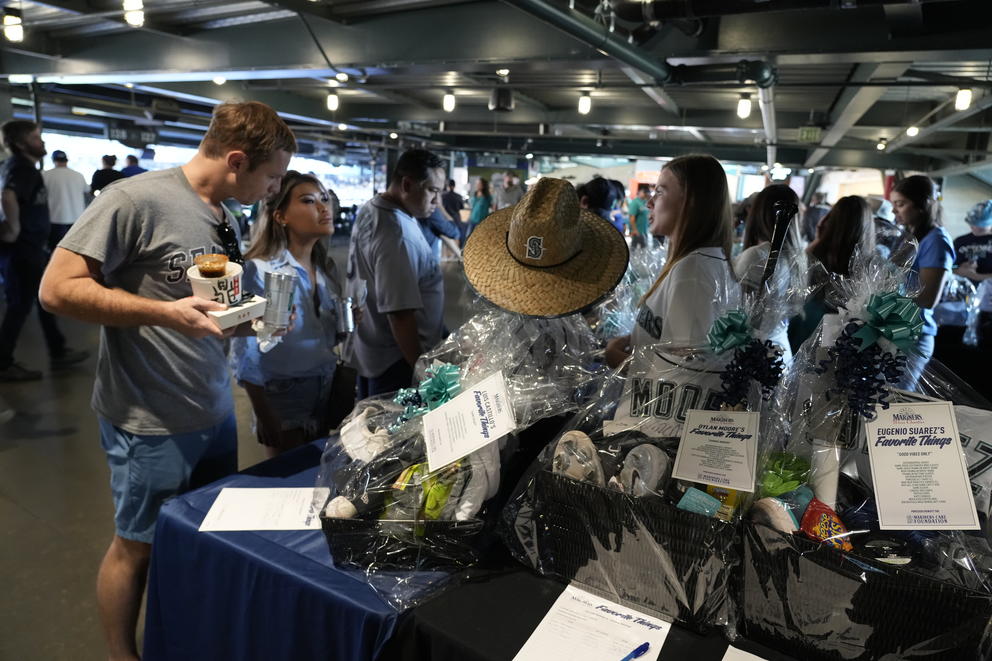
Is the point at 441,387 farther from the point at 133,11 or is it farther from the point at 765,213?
the point at 133,11

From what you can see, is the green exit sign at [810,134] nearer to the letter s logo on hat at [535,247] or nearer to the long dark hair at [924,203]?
the long dark hair at [924,203]

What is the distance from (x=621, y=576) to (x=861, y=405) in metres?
0.50

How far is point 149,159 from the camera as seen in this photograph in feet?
50.3

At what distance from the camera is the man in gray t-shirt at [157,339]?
1508 mm

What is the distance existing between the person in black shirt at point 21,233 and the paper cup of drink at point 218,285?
4.06m

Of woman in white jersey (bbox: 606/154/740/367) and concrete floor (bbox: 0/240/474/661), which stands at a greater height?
woman in white jersey (bbox: 606/154/740/367)

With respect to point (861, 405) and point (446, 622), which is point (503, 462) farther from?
point (861, 405)

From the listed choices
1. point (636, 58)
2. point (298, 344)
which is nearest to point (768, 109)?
point (636, 58)

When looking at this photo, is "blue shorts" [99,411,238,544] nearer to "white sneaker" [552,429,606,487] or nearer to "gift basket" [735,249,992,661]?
"white sneaker" [552,429,606,487]

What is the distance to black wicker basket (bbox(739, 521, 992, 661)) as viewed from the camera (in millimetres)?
831

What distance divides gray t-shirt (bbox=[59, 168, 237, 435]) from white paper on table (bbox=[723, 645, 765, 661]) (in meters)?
1.35

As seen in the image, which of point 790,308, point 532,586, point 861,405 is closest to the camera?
point 861,405

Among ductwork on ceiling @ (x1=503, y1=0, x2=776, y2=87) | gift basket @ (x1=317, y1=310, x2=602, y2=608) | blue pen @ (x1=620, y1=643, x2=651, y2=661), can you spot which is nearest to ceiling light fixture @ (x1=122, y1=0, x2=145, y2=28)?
ductwork on ceiling @ (x1=503, y1=0, x2=776, y2=87)

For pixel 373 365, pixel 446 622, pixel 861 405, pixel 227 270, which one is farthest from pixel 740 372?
pixel 373 365
